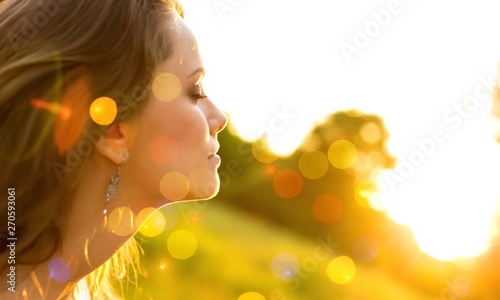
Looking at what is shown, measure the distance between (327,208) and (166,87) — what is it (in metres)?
25.7

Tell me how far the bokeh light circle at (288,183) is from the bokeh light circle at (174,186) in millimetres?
23514

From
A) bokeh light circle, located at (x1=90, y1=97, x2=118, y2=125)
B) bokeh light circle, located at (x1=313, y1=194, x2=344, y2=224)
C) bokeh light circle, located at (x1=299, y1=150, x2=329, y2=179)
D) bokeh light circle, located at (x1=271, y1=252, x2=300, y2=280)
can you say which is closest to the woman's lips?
bokeh light circle, located at (x1=90, y1=97, x2=118, y2=125)

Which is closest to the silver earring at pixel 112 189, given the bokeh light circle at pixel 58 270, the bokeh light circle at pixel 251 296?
the bokeh light circle at pixel 58 270

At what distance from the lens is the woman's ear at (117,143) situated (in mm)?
2645

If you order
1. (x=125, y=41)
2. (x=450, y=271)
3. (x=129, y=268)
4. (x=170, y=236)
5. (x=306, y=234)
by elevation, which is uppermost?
(x=125, y=41)

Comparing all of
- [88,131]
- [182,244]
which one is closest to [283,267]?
[182,244]

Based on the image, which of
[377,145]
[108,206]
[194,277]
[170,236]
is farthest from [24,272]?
[377,145]

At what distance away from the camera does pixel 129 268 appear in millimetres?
3561

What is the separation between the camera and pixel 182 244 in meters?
12.7

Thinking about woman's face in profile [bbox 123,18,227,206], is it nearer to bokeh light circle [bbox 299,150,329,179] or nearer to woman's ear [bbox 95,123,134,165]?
woman's ear [bbox 95,123,134,165]

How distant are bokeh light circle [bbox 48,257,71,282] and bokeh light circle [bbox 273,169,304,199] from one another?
77.3ft

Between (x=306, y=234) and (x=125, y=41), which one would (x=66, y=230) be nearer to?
(x=125, y=41)

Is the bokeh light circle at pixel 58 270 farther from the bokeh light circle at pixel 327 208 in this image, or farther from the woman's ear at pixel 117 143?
the bokeh light circle at pixel 327 208

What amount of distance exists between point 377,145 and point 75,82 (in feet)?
96.1
